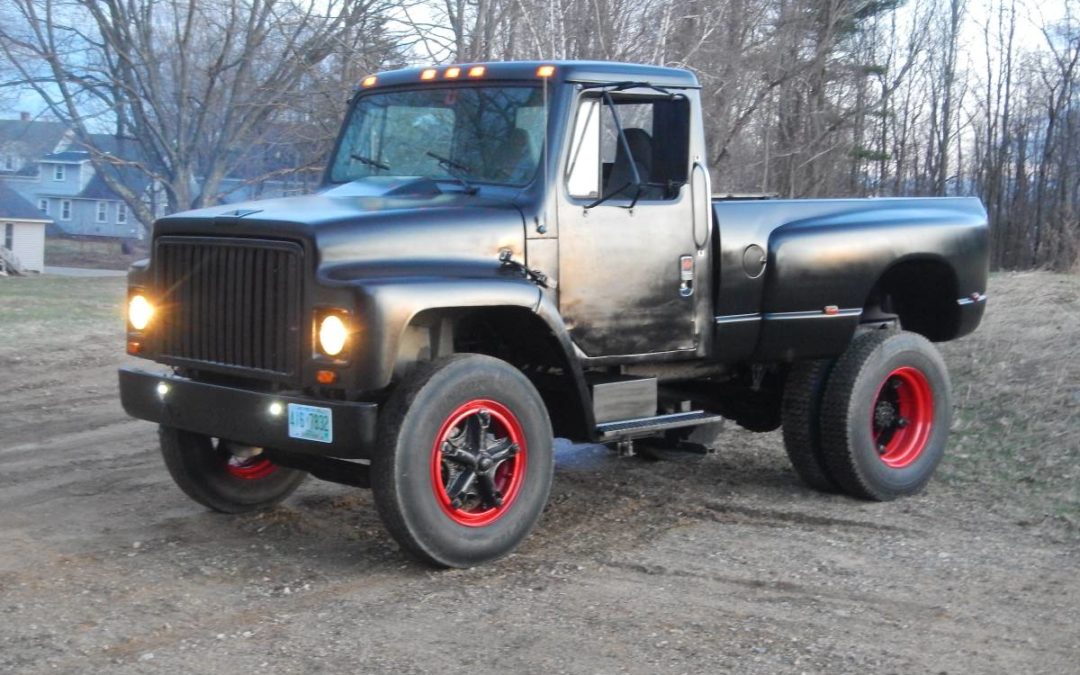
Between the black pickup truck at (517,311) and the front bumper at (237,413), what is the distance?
0.01 meters

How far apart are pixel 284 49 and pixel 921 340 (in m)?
17.1

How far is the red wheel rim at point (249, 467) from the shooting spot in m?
6.70

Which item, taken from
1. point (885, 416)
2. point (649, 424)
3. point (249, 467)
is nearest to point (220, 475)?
point (249, 467)

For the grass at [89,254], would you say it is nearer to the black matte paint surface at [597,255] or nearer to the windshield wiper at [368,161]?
the windshield wiper at [368,161]

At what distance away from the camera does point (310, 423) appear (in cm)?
538

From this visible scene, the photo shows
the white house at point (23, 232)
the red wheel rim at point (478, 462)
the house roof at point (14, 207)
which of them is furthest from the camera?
the house roof at point (14, 207)

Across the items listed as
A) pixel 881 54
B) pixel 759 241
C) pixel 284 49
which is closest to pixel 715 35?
pixel 284 49

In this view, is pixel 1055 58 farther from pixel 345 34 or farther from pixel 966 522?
pixel 966 522

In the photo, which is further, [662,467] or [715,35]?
[715,35]

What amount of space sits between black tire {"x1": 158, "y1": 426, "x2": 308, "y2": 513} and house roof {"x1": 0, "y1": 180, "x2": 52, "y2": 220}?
50.6m

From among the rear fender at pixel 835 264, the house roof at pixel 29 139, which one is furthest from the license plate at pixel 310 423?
the house roof at pixel 29 139

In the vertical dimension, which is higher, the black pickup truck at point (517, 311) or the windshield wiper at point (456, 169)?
the windshield wiper at point (456, 169)

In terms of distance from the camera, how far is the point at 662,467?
8.34 meters

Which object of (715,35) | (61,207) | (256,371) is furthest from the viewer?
(61,207)
